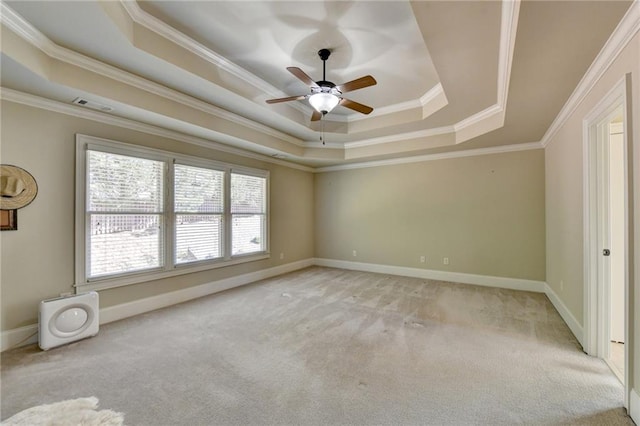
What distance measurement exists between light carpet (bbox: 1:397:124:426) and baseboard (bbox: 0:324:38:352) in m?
1.37

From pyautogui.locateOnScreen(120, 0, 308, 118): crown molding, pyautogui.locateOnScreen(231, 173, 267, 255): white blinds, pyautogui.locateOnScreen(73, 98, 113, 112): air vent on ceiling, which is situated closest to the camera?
pyautogui.locateOnScreen(120, 0, 308, 118): crown molding

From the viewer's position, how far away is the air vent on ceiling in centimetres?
286

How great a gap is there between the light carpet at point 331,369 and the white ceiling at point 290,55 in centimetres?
257

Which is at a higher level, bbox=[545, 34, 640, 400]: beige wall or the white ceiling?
the white ceiling

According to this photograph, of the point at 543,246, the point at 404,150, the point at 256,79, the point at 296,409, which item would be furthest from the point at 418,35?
the point at 543,246

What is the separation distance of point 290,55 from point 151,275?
3424 mm

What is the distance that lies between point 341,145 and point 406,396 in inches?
187

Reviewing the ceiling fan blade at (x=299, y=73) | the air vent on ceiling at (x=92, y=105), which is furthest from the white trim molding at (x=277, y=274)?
the ceiling fan blade at (x=299, y=73)

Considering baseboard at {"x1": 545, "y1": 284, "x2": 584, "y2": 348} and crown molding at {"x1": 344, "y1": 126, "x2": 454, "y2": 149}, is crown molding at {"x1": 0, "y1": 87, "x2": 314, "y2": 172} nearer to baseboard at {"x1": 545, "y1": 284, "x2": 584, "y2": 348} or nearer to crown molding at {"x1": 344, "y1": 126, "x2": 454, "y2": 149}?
crown molding at {"x1": 344, "y1": 126, "x2": 454, "y2": 149}

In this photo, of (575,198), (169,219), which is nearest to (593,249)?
(575,198)

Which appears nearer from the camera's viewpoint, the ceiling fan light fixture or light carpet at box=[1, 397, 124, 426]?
light carpet at box=[1, 397, 124, 426]

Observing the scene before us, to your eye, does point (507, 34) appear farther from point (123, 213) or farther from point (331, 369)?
point (123, 213)

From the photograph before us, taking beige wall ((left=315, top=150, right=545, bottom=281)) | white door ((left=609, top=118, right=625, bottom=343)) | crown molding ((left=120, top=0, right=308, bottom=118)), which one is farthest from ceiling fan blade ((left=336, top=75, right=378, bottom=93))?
beige wall ((left=315, top=150, right=545, bottom=281))

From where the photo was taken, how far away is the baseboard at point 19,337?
8.63 ft
